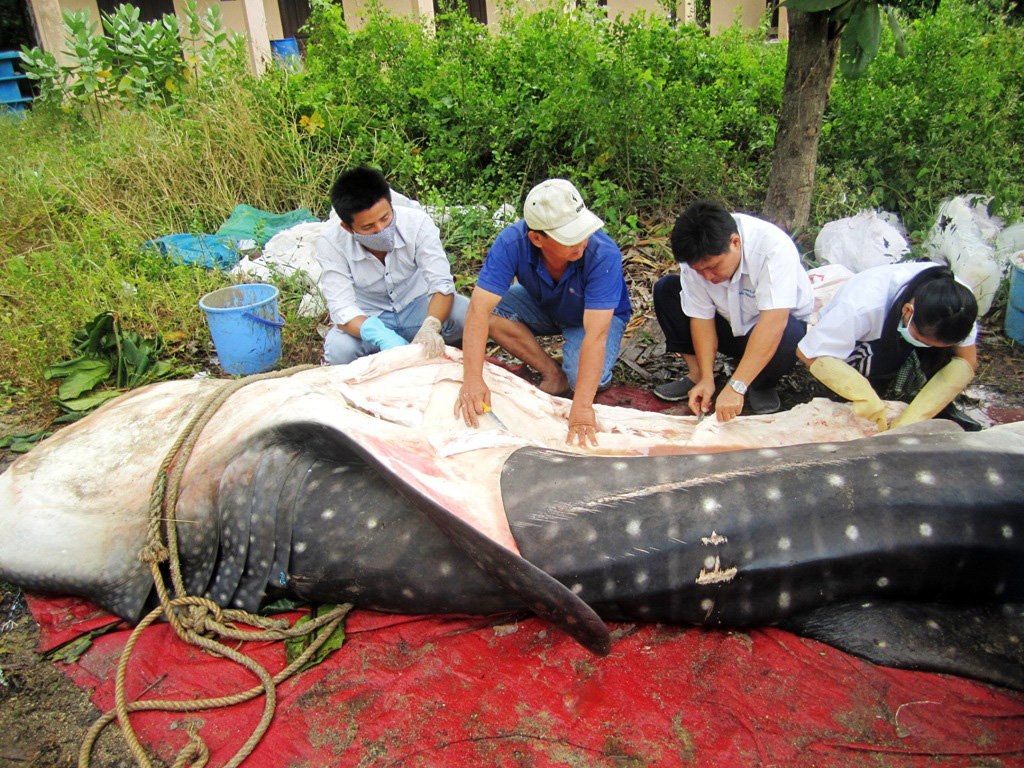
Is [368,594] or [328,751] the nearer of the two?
[328,751]

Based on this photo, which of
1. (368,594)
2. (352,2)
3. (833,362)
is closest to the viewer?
(368,594)

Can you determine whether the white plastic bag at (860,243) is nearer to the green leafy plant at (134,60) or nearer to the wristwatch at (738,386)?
the wristwatch at (738,386)

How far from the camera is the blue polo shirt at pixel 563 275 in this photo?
3.31 meters

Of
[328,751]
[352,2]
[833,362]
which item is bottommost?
[328,751]

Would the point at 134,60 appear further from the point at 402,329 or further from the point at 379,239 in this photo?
the point at 379,239

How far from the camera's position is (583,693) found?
2170 millimetres

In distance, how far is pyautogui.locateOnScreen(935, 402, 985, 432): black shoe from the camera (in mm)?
3318

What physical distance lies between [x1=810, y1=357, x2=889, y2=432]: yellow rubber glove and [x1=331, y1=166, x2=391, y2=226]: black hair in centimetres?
225

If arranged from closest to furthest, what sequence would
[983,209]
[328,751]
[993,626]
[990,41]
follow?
1. [328,751]
2. [993,626]
3. [983,209]
4. [990,41]

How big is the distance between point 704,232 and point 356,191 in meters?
1.68

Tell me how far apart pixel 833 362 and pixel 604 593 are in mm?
1706

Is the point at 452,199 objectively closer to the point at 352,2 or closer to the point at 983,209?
the point at 983,209

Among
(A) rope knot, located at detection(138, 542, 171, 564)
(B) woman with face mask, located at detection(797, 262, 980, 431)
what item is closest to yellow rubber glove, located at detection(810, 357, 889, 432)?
(B) woman with face mask, located at detection(797, 262, 980, 431)

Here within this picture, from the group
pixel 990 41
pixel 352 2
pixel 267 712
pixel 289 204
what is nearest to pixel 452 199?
pixel 289 204
